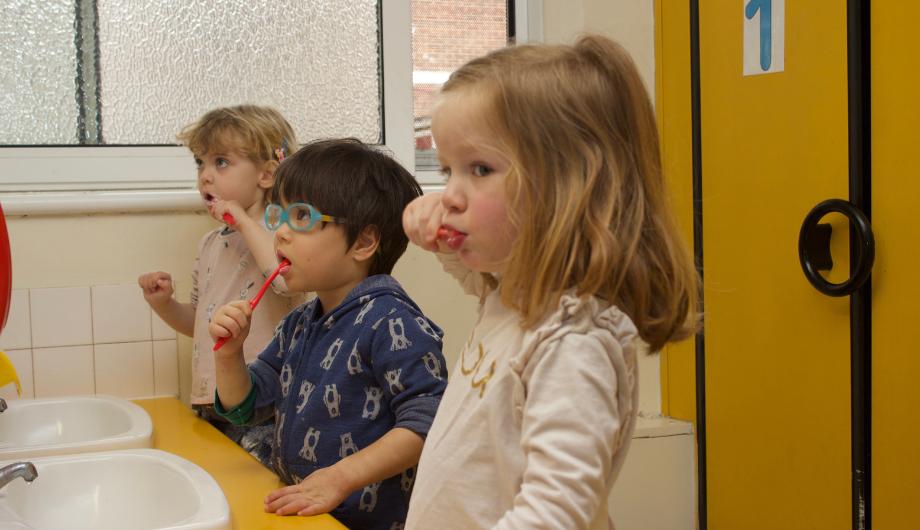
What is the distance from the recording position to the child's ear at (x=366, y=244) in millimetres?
1422

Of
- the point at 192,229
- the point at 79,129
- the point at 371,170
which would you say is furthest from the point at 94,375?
the point at 371,170

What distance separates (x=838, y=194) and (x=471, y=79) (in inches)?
39.4

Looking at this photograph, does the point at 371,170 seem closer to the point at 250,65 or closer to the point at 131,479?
the point at 131,479

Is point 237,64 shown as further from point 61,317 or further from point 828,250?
point 828,250

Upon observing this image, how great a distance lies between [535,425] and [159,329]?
1.41 meters

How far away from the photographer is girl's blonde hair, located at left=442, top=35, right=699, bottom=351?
0.83m

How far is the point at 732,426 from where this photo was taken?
2.00m

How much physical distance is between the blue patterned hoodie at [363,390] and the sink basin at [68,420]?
16.3 inches

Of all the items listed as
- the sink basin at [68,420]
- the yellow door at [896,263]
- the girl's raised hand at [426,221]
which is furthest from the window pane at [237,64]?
the girl's raised hand at [426,221]

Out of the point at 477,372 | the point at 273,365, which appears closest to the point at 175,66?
the point at 273,365

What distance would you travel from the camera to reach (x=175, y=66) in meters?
2.06

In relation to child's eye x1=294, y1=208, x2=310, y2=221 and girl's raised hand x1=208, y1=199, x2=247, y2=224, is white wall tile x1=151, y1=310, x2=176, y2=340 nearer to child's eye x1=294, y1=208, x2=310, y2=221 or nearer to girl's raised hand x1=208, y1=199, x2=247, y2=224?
girl's raised hand x1=208, y1=199, x2=247, y2=224

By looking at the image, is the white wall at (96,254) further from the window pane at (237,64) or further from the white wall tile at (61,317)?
the window pane at (237,64)

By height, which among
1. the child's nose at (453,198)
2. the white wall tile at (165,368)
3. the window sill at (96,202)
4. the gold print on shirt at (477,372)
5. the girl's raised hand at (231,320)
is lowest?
the white wall tile at (165,368)
